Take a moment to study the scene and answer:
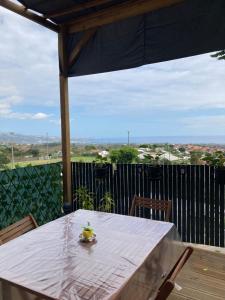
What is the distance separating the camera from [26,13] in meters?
3.53

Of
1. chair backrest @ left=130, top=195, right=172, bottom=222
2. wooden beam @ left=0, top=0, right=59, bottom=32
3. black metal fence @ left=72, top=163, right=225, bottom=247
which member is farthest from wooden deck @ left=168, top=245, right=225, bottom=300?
wooden beam @ left=0, top=0, right=59, bottom=32

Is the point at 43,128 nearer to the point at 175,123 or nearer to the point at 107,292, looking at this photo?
the point at 175,123

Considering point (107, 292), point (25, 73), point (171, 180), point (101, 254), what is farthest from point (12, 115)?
point (107, 292)

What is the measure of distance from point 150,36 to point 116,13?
60 centimetres

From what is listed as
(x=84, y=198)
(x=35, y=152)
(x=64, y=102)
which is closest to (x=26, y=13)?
(x=64, y=102)

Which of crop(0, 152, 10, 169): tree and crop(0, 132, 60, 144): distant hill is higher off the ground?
crop(0, 132, 60, 144): distant hill

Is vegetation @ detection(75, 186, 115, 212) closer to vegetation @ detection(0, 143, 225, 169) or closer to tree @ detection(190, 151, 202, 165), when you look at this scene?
vegetation @ detection(0, 143, 225, 169)

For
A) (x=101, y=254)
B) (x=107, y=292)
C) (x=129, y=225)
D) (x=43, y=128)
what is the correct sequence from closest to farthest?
1. (x=107, y=292)
2. (x=101, y=254)
3. (x=129, y=225)
4. (x=43, y=128)

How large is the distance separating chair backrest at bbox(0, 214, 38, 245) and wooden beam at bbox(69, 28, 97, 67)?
2.81 meters

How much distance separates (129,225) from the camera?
223cm

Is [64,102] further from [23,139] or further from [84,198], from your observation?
[84,198]

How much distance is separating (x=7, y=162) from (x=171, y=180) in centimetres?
233

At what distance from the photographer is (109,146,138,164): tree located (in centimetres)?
423

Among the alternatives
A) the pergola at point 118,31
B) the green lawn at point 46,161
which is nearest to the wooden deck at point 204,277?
the green lawn at point 46,161
